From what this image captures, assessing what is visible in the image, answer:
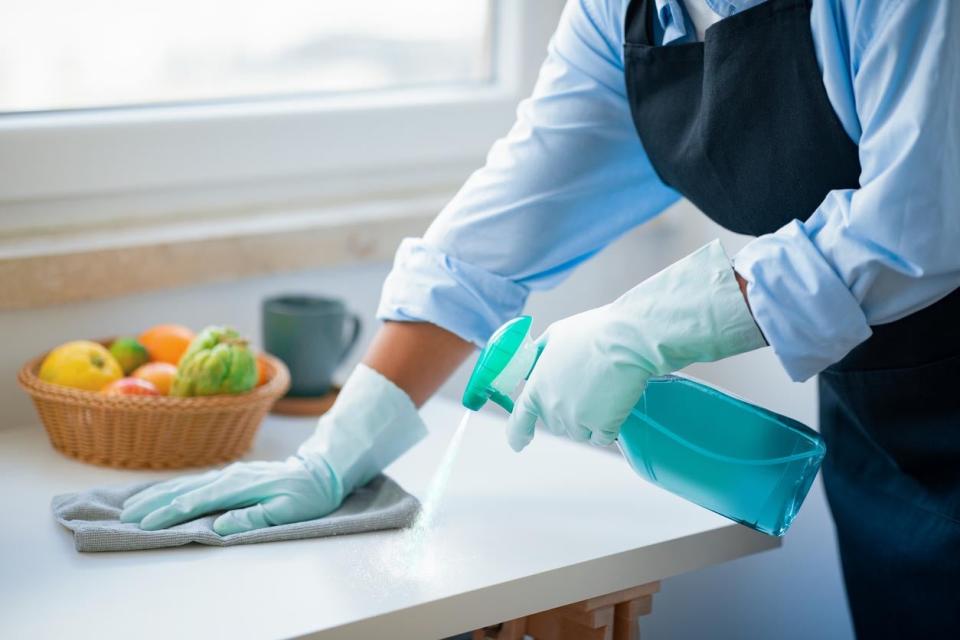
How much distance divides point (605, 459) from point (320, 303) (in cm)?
47

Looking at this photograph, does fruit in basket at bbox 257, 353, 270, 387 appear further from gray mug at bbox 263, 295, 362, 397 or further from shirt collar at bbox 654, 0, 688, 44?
shirt collar at bbox 654, 0, 688, 44

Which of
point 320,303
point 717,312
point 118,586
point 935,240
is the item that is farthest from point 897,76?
point 320,303

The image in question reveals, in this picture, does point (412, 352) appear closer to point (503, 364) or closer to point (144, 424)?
point (503, 364)

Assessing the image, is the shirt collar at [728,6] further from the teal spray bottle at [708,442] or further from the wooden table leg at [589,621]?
the wooden table leg at [589,621]

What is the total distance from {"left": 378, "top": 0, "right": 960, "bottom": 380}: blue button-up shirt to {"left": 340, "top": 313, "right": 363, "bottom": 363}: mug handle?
0.40m

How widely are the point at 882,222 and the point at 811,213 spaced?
0.62 ft

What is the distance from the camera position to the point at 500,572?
1.13m

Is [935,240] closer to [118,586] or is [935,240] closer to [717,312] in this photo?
[717,312]

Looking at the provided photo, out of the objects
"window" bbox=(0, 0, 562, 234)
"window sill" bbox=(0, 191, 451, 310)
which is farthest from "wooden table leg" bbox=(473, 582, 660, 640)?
"window" bbox=(0, 0, 562, 234)

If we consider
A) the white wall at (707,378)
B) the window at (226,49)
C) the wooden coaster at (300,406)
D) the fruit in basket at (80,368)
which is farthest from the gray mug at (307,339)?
the window at (226,49)

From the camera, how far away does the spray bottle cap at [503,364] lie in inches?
44.3

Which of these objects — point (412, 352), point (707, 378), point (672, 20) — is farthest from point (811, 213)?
point (707, 378)

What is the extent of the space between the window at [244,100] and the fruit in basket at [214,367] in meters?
0.34

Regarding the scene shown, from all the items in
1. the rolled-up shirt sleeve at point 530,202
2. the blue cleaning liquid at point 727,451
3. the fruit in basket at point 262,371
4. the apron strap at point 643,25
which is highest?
the apron strap at point 643,25
